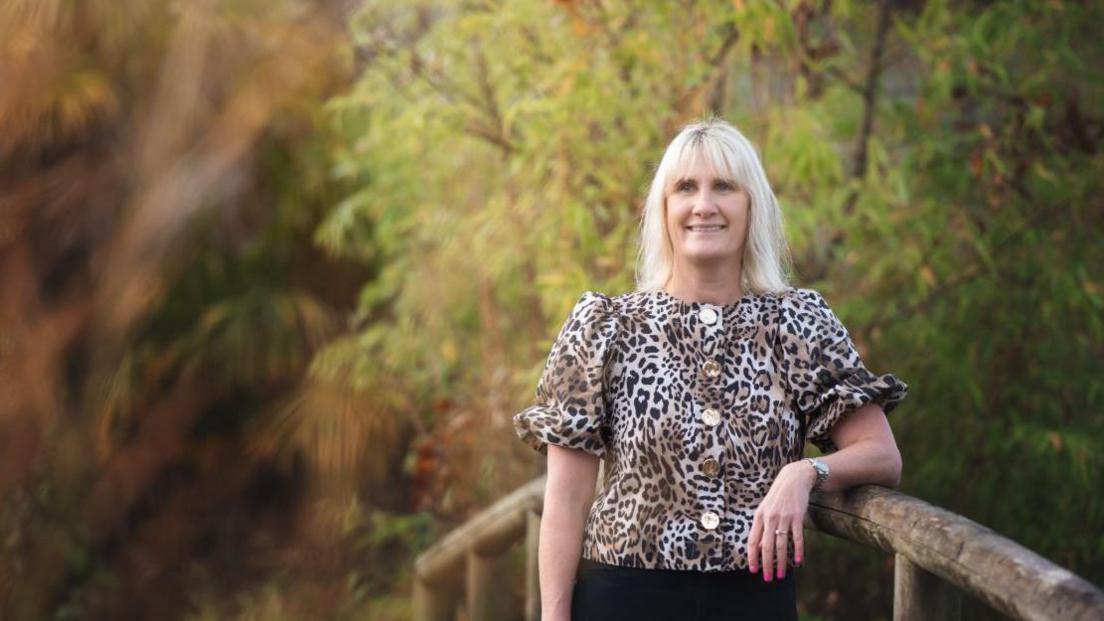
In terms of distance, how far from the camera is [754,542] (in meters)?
1.95

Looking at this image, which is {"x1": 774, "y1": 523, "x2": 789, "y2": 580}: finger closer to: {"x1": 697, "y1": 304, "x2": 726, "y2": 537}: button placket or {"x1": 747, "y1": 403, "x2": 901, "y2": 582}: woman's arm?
{"x1": 747, "y1": 403, "x2": 901, "y2": 582}: woman's arm

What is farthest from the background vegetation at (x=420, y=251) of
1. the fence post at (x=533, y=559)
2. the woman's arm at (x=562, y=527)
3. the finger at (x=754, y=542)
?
the finger at (x=754, y=542)

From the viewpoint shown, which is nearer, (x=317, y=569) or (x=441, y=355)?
(x=441, y=355)

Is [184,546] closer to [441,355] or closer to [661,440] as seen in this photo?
[441,355]

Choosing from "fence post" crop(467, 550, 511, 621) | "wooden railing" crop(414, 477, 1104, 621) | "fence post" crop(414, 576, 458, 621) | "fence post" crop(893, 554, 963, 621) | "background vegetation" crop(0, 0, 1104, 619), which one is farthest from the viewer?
"fence post" crop(414, 576, 458, 621)

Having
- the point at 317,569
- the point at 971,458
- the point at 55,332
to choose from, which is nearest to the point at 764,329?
the point at 971,458

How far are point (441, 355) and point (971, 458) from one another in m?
2.31

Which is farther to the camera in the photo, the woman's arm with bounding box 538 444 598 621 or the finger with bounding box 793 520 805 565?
the woman's arm with bounding box 538 444 598 621

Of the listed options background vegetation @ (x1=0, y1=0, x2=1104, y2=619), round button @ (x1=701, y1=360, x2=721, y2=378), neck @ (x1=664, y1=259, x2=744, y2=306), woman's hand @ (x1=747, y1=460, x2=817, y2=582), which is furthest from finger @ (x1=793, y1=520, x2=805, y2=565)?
background vegetation @ (x1=0, y1=0, x2=1104, y2=619)

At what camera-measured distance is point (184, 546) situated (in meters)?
6.85

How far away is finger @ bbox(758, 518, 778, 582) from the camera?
6.31 ft

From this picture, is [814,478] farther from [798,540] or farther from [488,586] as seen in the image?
[488,586]

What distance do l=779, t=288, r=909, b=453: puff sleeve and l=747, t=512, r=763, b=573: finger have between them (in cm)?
21

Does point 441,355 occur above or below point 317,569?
above
